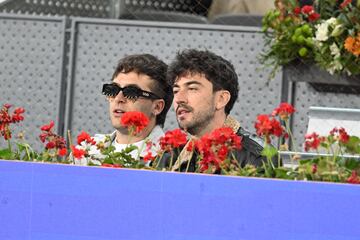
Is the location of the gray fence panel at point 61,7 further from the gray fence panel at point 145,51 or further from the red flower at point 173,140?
the red flower at point 173,140

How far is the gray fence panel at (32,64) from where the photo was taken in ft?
20.0

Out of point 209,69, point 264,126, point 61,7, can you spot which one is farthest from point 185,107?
point 61,7

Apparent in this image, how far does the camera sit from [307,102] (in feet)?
18.7

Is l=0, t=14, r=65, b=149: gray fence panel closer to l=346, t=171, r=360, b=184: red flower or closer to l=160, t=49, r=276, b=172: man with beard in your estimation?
l=160, t=49, r=276, b=172: man with beard

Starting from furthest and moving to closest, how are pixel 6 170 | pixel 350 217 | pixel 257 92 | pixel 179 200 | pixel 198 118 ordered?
pixel 257 92, pixel 198 118, pixel 6 170, pixel 179 200, pixel 350 217

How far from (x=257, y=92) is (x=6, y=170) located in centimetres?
287

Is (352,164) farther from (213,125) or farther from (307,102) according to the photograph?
(307,102)

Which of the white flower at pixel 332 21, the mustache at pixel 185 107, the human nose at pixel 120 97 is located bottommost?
the mustache at pixel 185 107

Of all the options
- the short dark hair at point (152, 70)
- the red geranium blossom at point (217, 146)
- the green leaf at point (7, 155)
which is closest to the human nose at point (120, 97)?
the short dark hair at point (152, 70)

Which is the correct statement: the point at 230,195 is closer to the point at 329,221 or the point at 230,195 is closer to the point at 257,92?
the point at 329,221

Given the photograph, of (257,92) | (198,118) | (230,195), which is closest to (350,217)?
(230,195)

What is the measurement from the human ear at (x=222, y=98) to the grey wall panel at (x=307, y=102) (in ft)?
4.74

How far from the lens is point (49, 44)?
20.2ft

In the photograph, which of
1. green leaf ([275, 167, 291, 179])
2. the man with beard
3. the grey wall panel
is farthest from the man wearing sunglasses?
green leaf ([275, 167, 291, 179])
